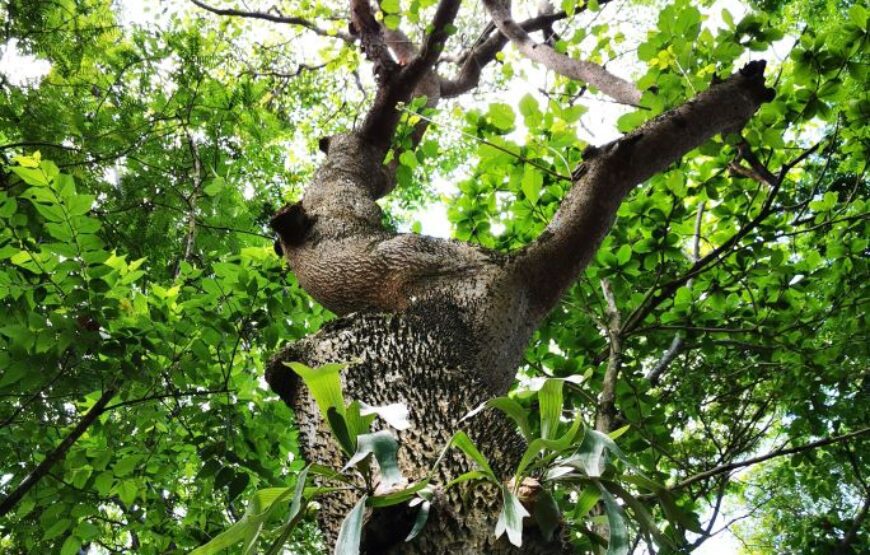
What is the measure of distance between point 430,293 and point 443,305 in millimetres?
83

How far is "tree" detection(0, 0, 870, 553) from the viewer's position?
114 cm

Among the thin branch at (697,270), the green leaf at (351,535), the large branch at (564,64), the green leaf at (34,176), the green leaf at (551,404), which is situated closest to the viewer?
the green leaf at (351,535)

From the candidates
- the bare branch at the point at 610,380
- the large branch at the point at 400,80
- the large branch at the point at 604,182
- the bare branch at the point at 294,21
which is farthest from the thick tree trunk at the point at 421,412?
the bare branch at the point at 294,21

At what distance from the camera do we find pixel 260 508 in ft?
3.18

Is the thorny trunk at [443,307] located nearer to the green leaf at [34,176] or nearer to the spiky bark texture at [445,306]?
the spiky bark texture at [445,306]

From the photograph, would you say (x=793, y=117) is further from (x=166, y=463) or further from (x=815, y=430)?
(x=166, y=463)

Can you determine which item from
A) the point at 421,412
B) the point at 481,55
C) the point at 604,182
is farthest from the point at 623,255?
the point at 481,55

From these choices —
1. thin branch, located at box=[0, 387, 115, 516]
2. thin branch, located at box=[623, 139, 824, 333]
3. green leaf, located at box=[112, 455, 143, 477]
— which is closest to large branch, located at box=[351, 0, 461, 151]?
thin branch, located at box=[623, 139, 824, 333]

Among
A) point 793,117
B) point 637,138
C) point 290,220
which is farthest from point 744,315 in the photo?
point 290,220

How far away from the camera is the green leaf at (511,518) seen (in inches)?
32.7

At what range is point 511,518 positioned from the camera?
861 millimetres

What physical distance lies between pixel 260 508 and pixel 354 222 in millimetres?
1417

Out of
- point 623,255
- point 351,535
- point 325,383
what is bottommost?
point 351,535

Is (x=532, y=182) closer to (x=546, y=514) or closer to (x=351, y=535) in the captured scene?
(x=546, y=514)
